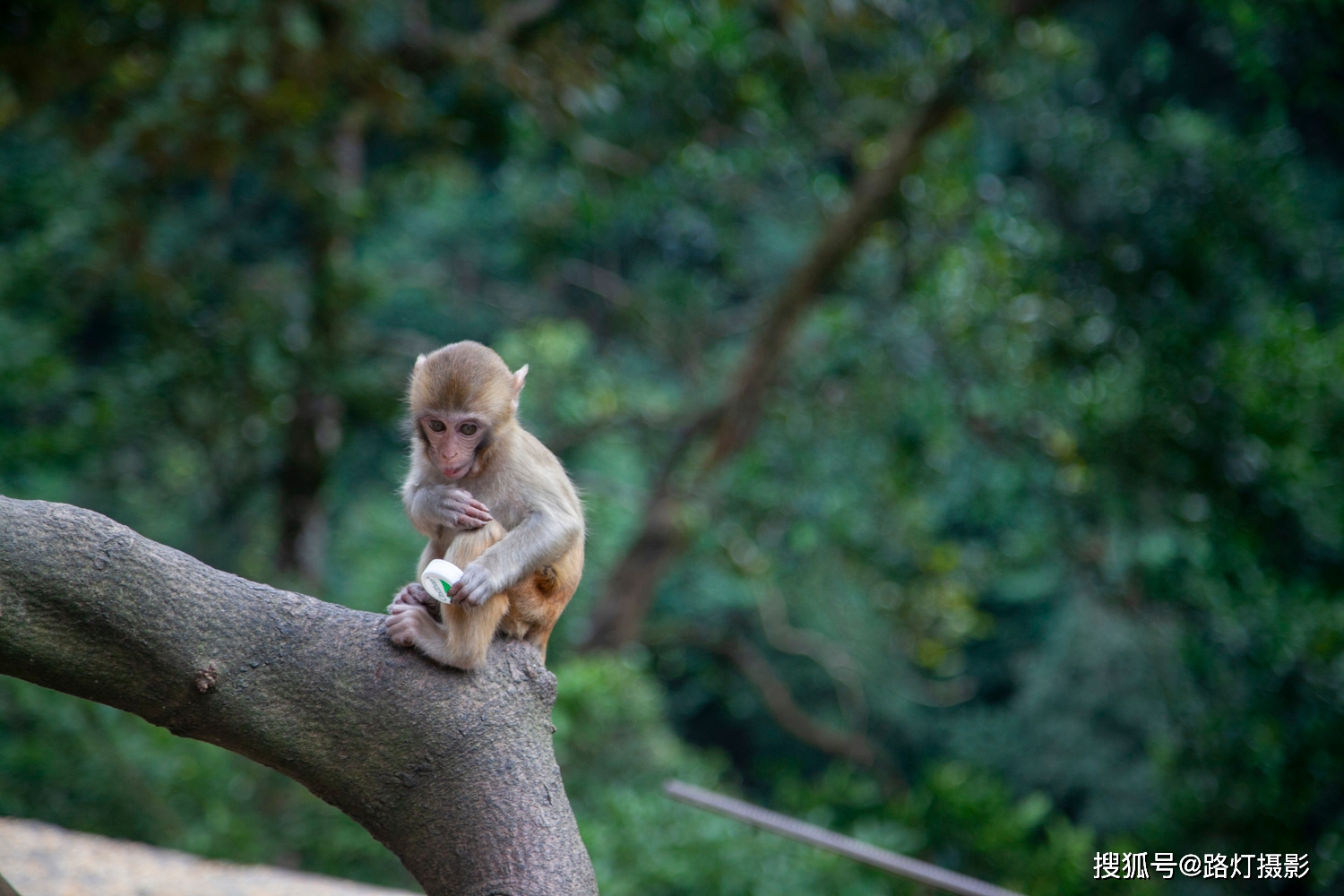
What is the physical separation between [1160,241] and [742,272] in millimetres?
4227

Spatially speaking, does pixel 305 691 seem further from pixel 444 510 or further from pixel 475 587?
pixel 444 510

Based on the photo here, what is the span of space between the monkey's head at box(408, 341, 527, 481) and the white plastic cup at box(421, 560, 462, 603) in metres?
0.38

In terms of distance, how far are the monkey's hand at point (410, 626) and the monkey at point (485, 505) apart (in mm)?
28

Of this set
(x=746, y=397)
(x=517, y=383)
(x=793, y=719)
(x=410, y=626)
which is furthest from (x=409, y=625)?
(x=793, y=719)

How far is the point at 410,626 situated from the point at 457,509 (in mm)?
402

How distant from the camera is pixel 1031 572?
11.2 meters

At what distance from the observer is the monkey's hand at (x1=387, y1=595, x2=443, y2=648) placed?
2.42 metres

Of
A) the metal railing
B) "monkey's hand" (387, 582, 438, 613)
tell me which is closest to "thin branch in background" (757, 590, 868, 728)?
the metal railing

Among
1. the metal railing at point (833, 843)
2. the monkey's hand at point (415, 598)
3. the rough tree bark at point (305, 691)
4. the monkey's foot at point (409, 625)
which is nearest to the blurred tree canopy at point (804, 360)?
the metal railing at point (833, 843)

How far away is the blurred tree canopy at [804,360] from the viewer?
22.7ft

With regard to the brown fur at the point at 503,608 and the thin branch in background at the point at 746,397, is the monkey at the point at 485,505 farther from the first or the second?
the thin branch in background at the point at 746,397

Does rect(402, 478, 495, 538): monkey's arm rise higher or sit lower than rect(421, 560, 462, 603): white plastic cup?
higher

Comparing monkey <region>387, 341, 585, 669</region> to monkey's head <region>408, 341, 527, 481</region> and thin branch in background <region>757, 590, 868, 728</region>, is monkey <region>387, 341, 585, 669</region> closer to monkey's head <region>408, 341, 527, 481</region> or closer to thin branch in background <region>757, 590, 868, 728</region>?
monkey's head <region>408, 341, 527, 481</region>

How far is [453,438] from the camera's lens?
280cm
